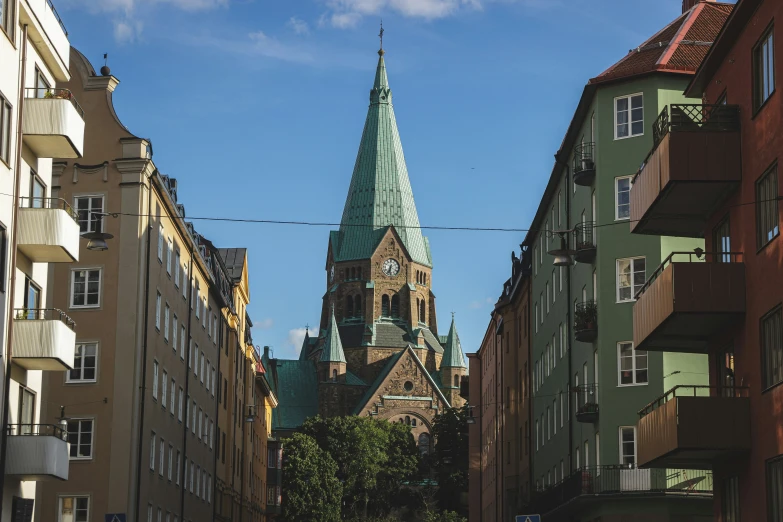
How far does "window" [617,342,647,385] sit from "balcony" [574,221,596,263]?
2.86 metres

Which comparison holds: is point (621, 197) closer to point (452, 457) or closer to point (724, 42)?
point (724, 42)

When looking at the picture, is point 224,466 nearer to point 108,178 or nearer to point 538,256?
point 538,256

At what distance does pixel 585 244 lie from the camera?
134 feet

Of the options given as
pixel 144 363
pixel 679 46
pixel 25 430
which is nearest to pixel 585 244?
pixel 679 46

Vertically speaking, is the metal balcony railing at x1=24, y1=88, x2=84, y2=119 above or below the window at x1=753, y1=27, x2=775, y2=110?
above

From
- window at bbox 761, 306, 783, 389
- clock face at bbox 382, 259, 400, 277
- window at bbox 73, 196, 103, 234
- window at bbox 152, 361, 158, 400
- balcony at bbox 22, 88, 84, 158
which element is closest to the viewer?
window at bbox 761, 306, 783, 389

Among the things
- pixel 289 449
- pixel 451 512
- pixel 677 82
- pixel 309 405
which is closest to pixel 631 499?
pixel 677 82

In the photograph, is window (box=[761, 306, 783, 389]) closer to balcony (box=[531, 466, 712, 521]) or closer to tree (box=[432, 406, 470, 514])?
balcony (box=[531, 466, 712, 521])

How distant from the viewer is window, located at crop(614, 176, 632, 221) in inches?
1571

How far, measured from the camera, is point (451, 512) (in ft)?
370

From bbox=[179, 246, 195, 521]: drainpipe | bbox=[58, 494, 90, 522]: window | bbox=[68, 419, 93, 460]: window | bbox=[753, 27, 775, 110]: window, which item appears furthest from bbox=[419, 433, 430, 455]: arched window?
bbox=[753, 27, 775, 110]: window

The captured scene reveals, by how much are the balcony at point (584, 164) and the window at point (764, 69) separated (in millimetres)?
18222

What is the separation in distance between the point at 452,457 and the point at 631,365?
9307 centimetres

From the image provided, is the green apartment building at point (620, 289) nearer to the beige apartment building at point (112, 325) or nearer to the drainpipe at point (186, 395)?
the beige apartment building at point (112, 325)
